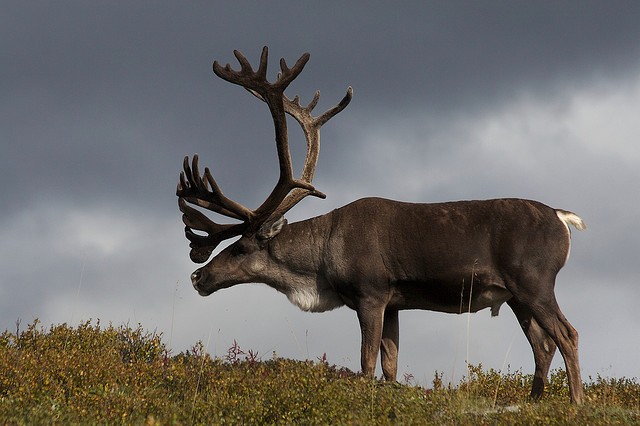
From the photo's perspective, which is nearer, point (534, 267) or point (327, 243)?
point (534, 267)

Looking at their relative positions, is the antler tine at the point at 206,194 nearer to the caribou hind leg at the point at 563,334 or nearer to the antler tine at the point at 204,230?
the antler tine at the point at 204,230

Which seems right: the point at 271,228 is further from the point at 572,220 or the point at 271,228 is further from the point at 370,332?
the point at 572,220

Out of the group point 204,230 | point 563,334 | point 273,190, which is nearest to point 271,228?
point 273,190

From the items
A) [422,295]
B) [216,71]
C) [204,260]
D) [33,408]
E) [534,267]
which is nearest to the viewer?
[33,408]

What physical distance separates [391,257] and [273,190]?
220 centimetres

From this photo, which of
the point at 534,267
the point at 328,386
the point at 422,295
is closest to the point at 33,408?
the point at 328,386

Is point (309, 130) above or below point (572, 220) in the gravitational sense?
above

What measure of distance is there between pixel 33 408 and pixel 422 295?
Result: 487 centimetres

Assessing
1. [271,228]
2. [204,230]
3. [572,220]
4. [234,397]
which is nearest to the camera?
[234,397]

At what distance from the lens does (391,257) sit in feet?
34.5

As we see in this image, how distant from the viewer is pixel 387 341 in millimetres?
10867

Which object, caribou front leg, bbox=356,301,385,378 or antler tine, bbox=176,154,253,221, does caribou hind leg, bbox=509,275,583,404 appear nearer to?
caribou front leg, bbox=356,301,385,378

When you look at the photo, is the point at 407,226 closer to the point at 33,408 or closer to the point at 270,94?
the point at 270,94

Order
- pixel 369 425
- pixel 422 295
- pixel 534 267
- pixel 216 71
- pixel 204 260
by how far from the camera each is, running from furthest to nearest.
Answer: pixel 204 260, pixel 216 71, pixel 422 295, pixel 534 267, pixel 369 425
